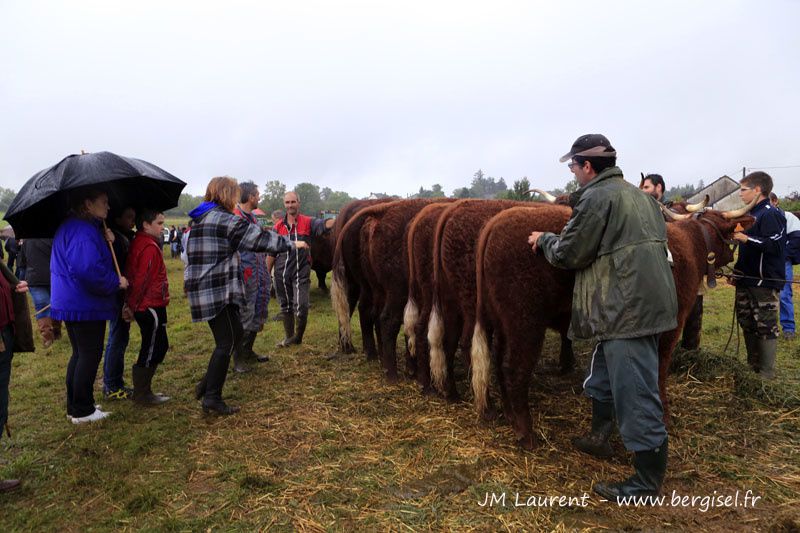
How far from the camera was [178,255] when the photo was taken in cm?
2356

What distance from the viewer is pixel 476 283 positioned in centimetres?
372

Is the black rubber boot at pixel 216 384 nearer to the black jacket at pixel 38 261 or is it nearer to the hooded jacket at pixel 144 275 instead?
the hooded jacket at pixel 144 275

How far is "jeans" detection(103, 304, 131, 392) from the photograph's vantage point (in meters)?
4.42

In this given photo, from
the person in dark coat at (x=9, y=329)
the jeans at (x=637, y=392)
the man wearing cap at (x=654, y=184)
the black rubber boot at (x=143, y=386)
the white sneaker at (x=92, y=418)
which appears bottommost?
the white sneaker at (x=92, y=418)

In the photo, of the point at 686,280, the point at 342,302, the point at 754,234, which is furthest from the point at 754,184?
the point at 342,302

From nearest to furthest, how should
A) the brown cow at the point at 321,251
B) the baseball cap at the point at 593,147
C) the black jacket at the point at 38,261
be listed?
the baseball cap at the point at 593,147 < the black jacket at the point at 38,261 < the brown cow at the point at 321,251

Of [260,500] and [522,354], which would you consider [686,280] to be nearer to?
[522,354]

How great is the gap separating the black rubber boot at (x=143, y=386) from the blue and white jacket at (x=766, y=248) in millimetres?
6140

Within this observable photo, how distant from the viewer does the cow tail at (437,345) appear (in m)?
4.09

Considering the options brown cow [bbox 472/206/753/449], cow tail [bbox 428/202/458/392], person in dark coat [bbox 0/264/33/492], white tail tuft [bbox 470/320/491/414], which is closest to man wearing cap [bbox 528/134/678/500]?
brown cow [bbox 472/206/753/449]

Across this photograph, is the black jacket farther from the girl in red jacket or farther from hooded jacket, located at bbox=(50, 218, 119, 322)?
hooded jacket, located at bbox=(50, 218, 119, 322)

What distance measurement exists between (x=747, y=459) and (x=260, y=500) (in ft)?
11.3

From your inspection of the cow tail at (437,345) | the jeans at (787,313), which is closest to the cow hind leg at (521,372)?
the cow tail at (437,345)

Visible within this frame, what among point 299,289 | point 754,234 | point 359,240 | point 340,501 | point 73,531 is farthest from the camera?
point 299,289
